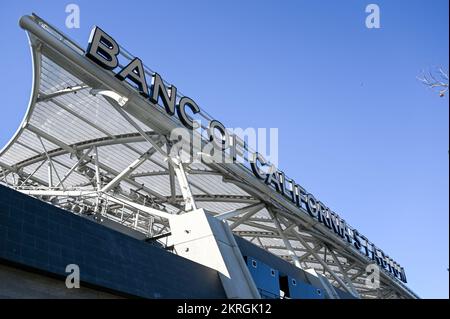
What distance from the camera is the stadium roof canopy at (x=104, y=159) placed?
2117 cm

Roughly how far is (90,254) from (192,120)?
10937 millimetres

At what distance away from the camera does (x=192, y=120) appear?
24516 millimetres

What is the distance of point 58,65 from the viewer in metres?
20.5

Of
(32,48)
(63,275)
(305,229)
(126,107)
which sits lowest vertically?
(63,275)

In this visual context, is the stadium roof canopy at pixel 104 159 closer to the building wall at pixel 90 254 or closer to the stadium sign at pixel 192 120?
the stadium sign at pixel 192 120

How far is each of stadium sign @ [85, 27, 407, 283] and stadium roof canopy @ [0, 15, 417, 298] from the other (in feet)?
1.44

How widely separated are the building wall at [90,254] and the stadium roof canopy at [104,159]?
4978 mm

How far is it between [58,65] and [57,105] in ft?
16.6

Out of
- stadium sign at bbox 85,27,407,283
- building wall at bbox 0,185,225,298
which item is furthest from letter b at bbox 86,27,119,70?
building wall at bbox 0,185,225,298

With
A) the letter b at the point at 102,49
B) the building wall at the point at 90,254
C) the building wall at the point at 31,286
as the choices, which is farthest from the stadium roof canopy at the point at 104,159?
the building wall at the point at 31,286
